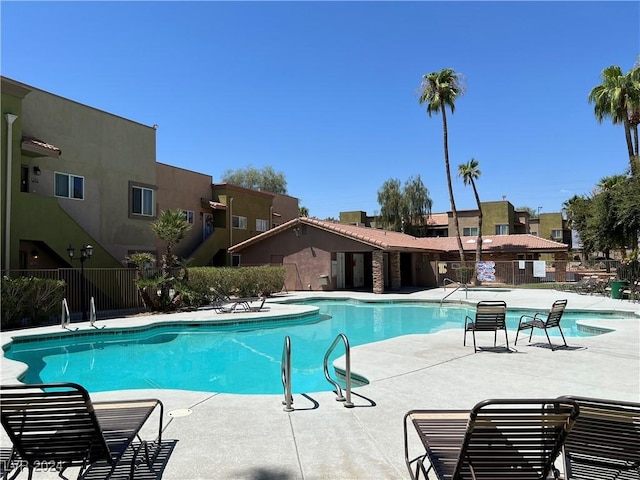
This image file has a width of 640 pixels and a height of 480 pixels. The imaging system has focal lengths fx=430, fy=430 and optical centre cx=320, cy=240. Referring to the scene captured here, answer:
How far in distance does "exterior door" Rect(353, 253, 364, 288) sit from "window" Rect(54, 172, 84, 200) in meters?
17.9

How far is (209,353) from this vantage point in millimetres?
11008

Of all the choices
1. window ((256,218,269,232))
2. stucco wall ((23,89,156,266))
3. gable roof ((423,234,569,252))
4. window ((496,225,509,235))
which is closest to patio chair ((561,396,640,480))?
stucco wall ((23,89,156,266))

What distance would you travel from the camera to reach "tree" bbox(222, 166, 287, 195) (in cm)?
5647

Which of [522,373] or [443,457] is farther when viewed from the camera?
[522,373]

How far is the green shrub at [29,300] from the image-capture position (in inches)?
509

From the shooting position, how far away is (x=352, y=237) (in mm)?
25938

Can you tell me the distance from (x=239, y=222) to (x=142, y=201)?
10.0 meters

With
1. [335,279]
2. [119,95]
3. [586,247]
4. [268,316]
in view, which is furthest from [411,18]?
[586,247]

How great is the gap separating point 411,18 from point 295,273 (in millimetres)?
17752

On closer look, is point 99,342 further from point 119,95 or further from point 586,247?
point 586,247

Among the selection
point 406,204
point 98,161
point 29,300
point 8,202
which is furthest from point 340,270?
point 406,204

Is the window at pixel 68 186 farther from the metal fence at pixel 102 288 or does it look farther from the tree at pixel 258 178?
the tree at pixel 258 178

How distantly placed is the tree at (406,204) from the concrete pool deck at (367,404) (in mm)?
40212

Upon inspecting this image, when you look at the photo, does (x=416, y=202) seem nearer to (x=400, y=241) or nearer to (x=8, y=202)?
(x=400, y=241)
